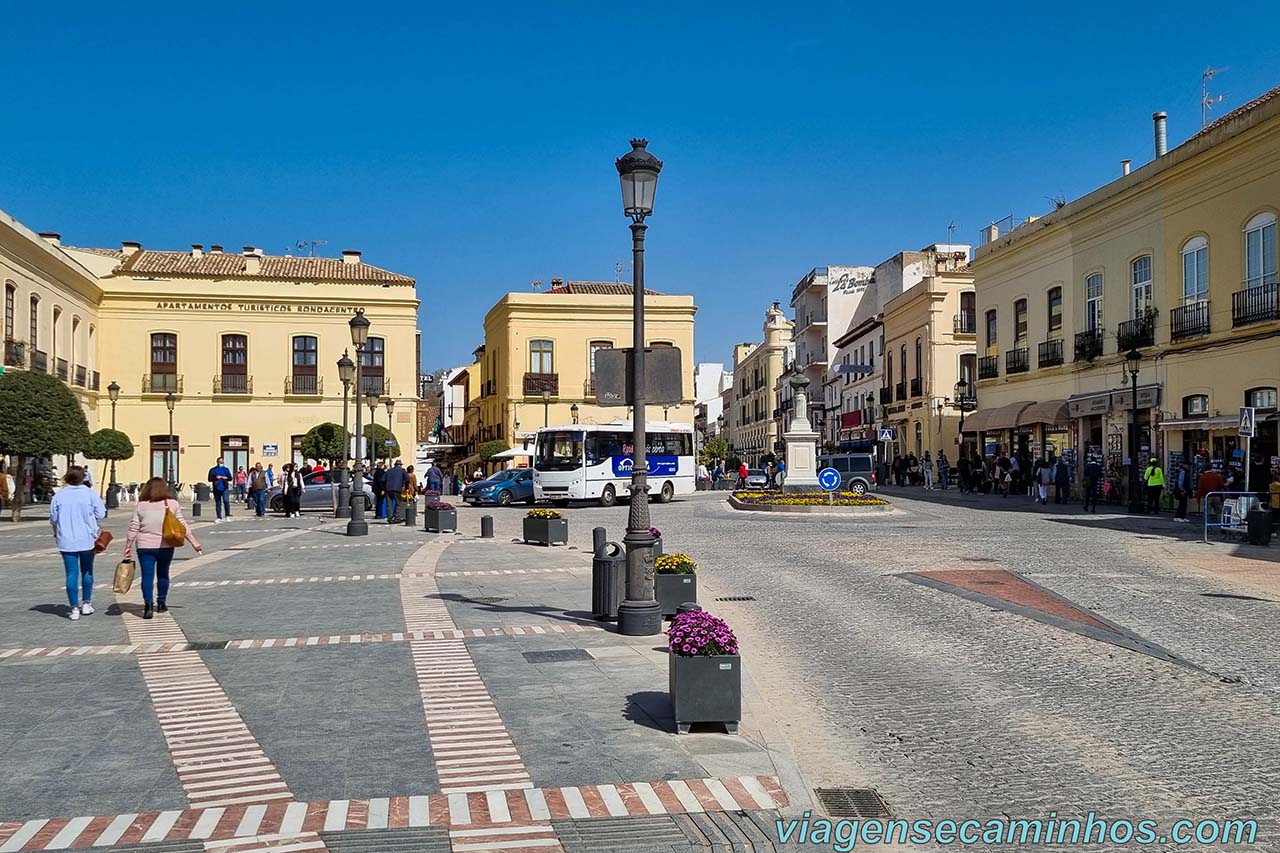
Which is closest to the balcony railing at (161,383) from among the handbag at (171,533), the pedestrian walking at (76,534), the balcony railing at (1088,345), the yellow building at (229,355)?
the yellow building at (229,355)

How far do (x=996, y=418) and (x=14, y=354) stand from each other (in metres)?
34.9

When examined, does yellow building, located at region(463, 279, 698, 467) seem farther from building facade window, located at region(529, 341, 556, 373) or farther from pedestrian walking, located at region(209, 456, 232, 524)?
pedestrian walking, located at region(209, 456, 232, 524)

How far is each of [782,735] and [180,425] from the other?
162ft

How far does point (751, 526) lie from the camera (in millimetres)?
24891

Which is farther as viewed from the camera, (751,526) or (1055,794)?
(751,526)

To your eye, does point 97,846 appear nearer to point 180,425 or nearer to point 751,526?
point 751,526

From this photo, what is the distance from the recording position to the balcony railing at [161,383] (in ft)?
167

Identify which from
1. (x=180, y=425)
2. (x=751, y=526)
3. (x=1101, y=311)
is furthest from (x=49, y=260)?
(x=1101, y=311)

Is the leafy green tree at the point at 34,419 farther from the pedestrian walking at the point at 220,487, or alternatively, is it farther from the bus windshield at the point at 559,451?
the bus windshield at the point at 559,451

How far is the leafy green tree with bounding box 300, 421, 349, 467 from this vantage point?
46.8 meters

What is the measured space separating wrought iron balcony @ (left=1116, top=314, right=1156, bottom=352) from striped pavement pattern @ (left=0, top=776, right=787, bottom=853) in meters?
29.8

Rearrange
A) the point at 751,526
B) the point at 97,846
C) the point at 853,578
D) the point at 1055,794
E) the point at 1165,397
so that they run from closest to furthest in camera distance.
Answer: the point at 97,846, the point at 1055,794, the point at 853,578, the point at 751,526, the point at 1165,397

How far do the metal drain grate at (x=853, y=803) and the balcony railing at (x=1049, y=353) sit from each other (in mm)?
35047

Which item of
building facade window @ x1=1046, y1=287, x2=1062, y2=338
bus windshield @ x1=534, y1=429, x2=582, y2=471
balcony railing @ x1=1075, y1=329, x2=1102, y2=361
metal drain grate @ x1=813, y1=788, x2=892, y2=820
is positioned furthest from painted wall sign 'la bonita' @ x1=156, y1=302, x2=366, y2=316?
metal drain grate @ x1=813, y1=788, x2=892, y2=820
